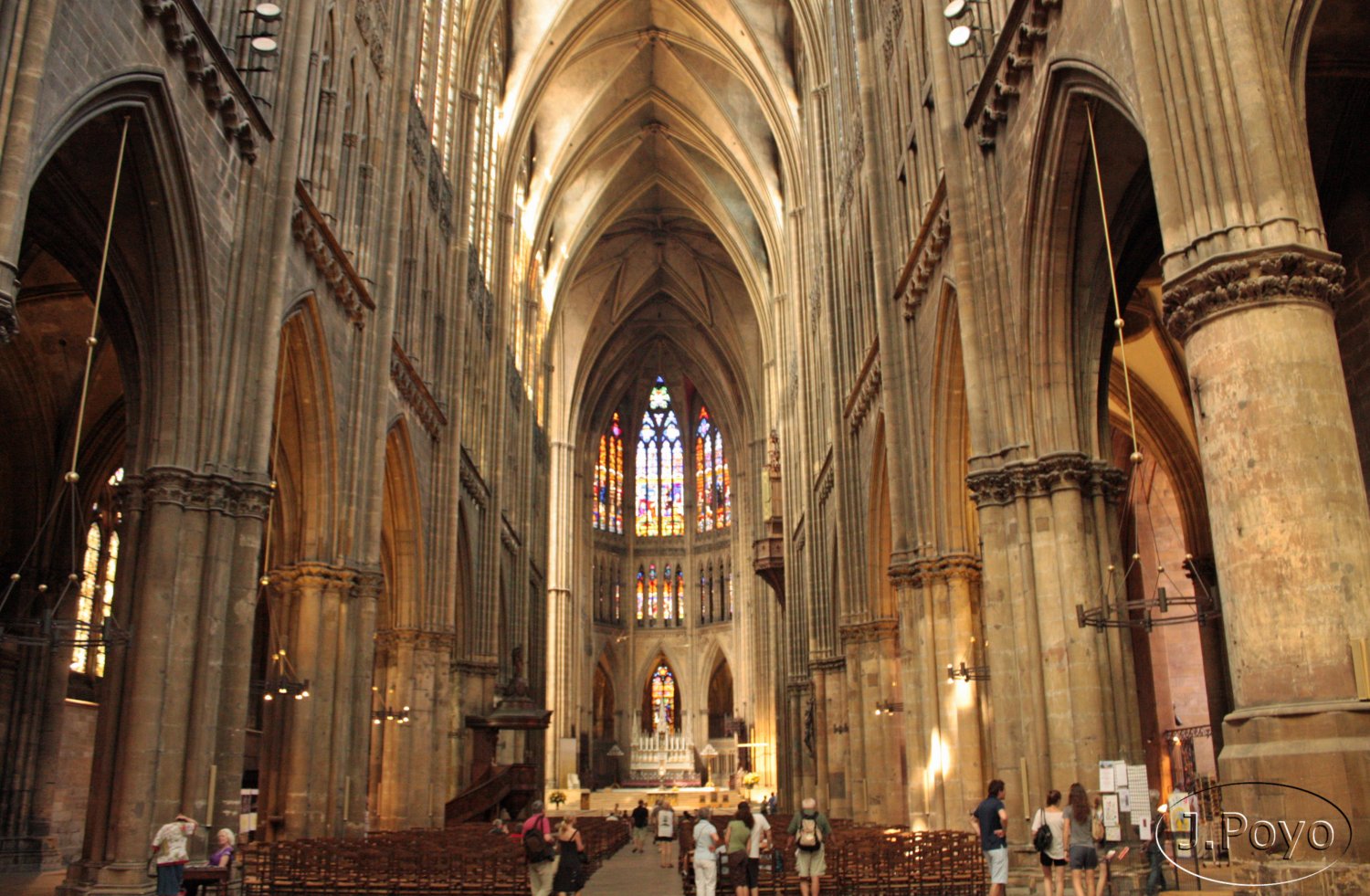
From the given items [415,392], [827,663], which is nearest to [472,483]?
[415,392]

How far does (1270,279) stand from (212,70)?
486 inches

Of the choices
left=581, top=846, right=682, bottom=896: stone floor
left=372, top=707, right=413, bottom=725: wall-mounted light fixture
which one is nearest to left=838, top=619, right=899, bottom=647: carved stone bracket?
left=581, top=846, right=682, bottom=896: stone floor

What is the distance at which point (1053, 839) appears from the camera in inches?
472

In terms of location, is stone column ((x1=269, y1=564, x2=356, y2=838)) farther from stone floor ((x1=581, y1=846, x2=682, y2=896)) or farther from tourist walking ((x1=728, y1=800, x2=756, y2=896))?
tourist walking ((x1=728, y1=800, x2=756, y2=896))

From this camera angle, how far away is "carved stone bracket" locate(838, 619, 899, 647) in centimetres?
2769

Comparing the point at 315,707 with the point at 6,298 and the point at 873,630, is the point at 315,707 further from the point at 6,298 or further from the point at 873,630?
the point at 873,630

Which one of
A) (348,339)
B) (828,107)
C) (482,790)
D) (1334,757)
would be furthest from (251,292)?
(828,107)

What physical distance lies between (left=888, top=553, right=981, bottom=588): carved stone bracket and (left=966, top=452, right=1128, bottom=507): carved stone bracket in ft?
18.3

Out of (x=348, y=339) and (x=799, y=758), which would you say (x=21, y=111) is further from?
(x=799, y=758)

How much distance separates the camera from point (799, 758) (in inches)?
1732

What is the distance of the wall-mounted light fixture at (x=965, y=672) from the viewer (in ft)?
62.1

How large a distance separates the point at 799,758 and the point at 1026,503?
102 ft

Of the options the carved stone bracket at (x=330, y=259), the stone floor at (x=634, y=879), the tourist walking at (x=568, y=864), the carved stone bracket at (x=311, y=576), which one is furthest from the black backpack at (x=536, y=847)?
the carved stone bracket at (x=330, y=259)

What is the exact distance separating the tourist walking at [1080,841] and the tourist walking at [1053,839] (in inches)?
9.6
